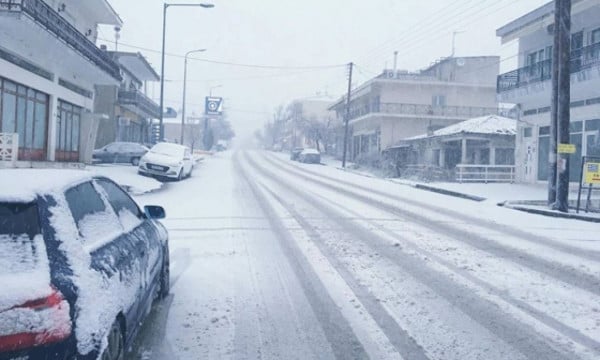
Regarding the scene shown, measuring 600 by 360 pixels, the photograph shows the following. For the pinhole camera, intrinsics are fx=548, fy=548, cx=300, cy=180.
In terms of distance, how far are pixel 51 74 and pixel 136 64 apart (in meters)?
20.8

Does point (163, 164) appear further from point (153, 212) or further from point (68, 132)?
point (153, 212)

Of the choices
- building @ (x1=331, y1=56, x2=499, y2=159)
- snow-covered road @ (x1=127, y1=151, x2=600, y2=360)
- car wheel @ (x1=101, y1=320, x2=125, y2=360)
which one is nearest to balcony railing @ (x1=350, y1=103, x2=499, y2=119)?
building @ (x1=331, y1=56, x2=499, y2=159)

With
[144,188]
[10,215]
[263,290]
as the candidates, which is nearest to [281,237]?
[263,290]

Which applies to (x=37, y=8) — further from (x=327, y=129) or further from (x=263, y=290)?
(x=327, y=129)

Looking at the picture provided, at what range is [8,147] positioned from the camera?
58.2ft

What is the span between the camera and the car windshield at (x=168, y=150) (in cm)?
2544

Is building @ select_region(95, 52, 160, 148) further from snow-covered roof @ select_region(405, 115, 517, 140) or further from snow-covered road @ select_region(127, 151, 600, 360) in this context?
snow-covered road @ select_region(127, 151, 600, 360)

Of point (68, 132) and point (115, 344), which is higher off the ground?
point (68, 132)

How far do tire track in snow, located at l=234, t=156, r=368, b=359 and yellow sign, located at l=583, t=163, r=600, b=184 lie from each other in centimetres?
1039

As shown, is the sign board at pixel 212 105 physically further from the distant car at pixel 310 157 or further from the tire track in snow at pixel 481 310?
the tire track in snow at pixel 481 310

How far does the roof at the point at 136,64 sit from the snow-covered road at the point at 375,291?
101 ft

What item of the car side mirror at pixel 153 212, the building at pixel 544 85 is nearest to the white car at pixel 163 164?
the building at pixel 544 85

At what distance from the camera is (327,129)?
74375 millimetres

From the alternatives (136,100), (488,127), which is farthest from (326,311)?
(136,100)
